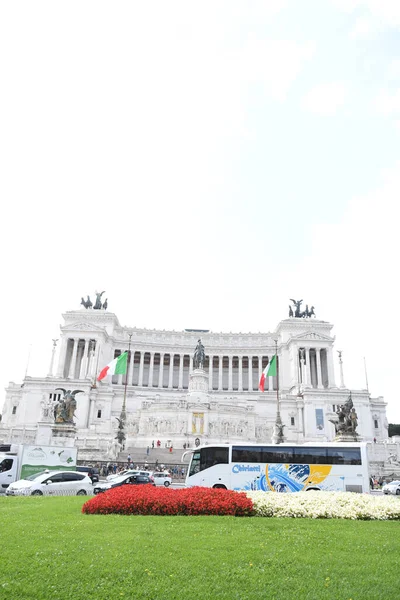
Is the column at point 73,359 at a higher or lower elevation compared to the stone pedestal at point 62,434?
higher

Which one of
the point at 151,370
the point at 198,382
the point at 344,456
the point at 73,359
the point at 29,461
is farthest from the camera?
the point at 151,370

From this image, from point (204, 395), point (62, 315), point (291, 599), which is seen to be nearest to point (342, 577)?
point (291, 599)

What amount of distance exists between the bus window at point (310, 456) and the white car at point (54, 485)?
38.8 ft

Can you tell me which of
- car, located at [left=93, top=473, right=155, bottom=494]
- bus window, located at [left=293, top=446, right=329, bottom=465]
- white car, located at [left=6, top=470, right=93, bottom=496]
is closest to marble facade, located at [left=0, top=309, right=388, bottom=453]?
car, located at [left=93, top=473, right=155, bottom=494]

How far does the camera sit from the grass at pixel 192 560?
8.20 meters

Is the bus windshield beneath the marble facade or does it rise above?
beneath

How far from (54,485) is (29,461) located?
5.46 metres

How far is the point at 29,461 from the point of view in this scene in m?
29.7

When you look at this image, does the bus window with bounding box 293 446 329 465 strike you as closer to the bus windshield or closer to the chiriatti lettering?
the chiriatti lettering

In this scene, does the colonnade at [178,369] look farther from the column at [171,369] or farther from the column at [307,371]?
the column at [307,371]

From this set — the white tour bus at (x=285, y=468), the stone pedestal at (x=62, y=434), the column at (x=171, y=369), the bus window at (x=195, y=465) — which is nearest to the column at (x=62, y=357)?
the column at (x=171, y=369)

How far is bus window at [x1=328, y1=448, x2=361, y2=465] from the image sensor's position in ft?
83.6

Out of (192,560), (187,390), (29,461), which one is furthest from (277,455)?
(187,390)

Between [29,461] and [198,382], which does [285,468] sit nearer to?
[29,461]
